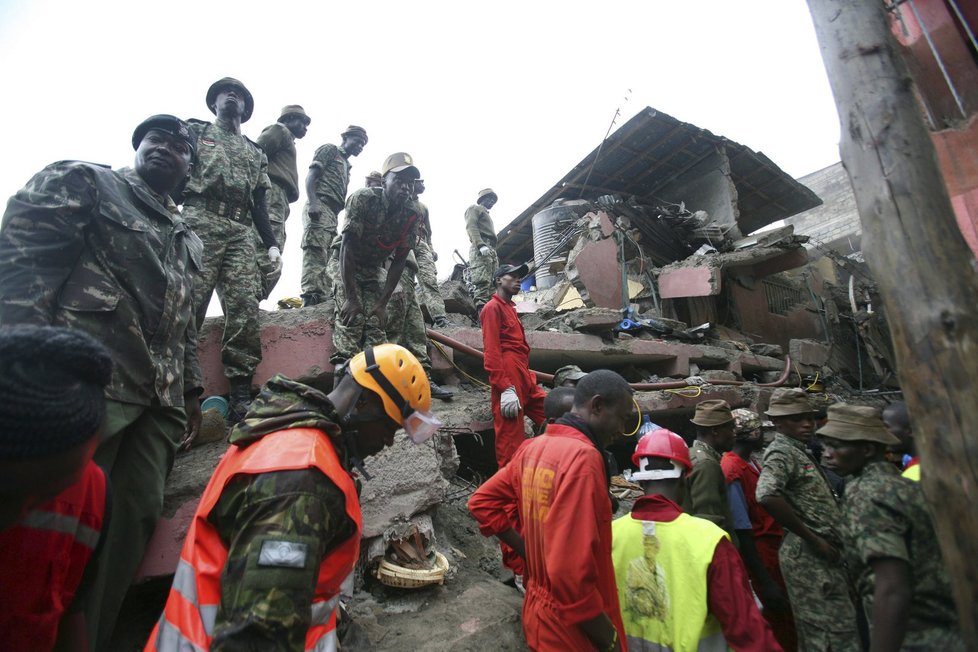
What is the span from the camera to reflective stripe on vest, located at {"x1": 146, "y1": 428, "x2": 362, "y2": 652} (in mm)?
1376

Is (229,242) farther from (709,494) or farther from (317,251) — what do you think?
(709,494)

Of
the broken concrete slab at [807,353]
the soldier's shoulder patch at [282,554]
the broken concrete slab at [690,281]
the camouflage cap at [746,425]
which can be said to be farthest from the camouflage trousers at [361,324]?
the broken concrete slab at [807,353]

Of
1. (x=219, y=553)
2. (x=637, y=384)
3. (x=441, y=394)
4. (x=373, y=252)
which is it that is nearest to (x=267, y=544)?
(x=219, y=553)

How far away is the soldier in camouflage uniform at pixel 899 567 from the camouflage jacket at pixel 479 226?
7714 mm

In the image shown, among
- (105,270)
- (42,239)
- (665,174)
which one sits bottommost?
(105,270)

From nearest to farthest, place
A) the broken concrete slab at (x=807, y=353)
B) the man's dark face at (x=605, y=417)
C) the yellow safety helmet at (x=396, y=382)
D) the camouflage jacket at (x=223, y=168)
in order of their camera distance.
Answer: the yellow safety helmet at (x=396, y=382), the man's dark face at (x=605, y=417), the camouflage jacket at (x=223, y=168), the broken concrete slab at (x=807, y=353)

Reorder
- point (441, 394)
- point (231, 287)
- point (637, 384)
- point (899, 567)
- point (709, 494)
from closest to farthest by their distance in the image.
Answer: point (899, 567), point (709, 494), point (231, 287), point (441, 394), point (637, 384)

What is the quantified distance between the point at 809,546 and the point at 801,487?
0.34 metres

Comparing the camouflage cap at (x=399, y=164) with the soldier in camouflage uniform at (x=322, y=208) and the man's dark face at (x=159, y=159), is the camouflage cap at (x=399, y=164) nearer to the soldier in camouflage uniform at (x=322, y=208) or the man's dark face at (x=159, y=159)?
the man's dark face at (x=159, y=159)

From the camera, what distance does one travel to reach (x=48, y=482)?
108 centimetres

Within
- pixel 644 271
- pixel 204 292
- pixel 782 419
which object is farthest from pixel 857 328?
pixel 204 292

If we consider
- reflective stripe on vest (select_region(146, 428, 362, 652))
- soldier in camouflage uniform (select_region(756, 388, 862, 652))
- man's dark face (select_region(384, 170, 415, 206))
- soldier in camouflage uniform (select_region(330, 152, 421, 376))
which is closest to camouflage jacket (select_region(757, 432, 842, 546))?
soldier in camouflage uniform (select_region(756, 388, 862, 652))

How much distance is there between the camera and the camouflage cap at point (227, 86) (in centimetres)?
449

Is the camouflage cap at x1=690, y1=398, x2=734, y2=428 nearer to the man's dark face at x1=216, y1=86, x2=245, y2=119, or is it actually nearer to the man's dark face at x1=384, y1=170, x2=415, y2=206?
the man's dark face at x1=384, y1=170, x2=415, y2=206
